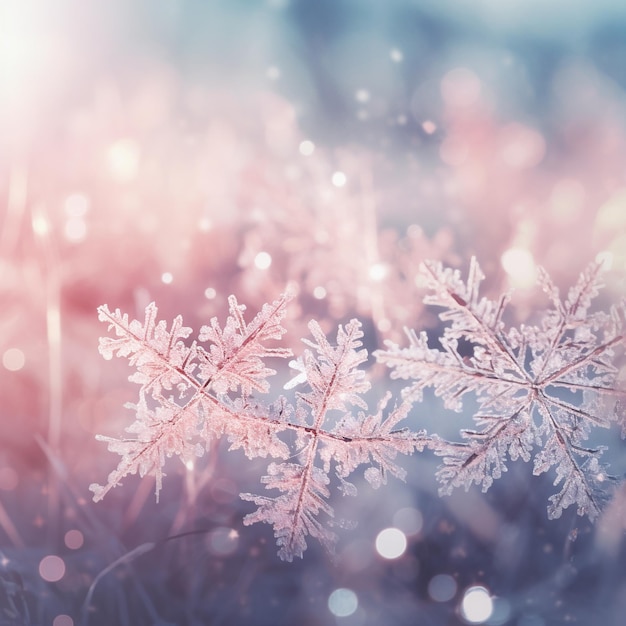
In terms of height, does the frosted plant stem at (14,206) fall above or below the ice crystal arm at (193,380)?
above

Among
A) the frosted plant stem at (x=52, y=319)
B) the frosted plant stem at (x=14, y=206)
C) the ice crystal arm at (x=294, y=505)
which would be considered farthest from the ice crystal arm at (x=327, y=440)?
the frosted plant stem at (x=14, y=206)

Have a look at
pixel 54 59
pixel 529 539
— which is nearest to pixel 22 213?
pixel 54 59

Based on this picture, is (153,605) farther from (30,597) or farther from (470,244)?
(470,244)

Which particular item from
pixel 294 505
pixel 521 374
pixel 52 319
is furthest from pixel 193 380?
pixel 52 319

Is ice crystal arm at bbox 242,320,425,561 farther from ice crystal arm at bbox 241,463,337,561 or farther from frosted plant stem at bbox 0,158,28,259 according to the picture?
frosted plant stem at bbox 0,158,28,259

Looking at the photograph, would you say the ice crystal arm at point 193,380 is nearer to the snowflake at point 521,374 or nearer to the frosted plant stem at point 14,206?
the snowflake at point 521,374

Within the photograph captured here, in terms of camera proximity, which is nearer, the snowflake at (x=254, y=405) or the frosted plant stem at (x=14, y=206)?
the snowflake at (x=254, y=405)
